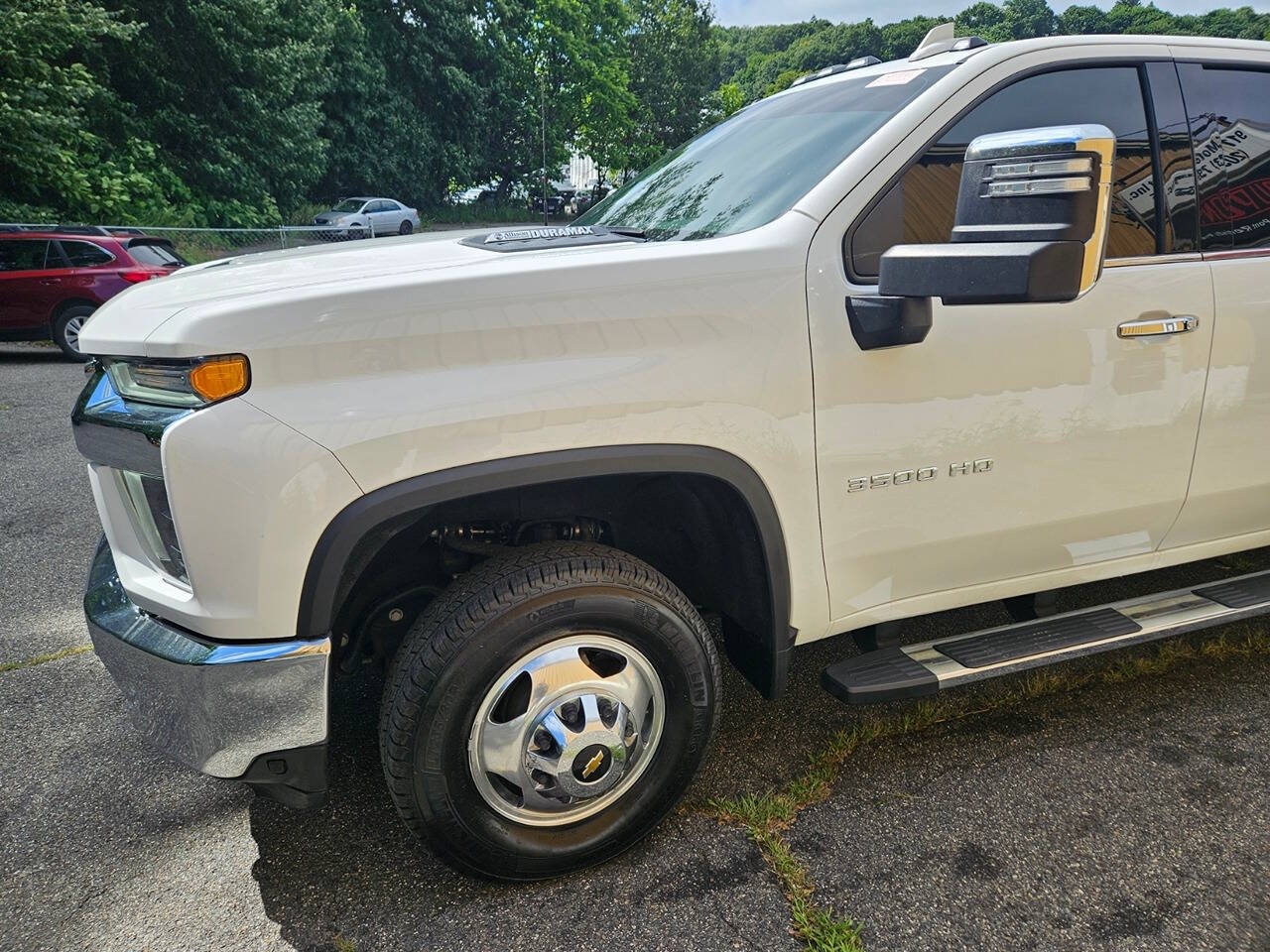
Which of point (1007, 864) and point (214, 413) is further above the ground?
point (214, 413)

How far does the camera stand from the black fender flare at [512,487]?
171 centimetres

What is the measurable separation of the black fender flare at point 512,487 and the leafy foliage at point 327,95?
181 cm

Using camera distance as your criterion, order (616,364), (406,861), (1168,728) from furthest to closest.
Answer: (1168,728) → (406,861) → (616,364)

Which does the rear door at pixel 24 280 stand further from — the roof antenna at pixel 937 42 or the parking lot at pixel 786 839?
the roof antenna at pixel 937 42

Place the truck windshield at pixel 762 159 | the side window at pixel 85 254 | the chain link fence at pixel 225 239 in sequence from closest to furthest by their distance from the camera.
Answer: the truck windshield at pixel 762 159 < the side window at pixel 85 254 < the chain link fence at pixel 225 239

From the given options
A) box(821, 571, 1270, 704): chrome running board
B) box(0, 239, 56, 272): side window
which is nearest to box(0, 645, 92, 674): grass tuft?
box(821, 571, 1270, 704): chrome running board

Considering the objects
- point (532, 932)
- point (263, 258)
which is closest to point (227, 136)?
point (263, 258)

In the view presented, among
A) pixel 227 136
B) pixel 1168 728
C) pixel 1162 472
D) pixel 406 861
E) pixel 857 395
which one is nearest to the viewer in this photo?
pixel 857 395

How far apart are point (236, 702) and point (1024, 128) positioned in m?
2.41

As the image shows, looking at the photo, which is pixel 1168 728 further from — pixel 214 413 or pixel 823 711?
pixel 214 413

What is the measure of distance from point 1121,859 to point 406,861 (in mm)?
1787

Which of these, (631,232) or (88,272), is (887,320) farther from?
(88,272)

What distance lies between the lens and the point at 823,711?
282cm

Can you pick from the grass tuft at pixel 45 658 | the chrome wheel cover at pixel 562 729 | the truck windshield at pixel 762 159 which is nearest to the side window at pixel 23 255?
the grass tuft at pixel 45 658
